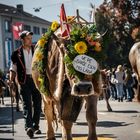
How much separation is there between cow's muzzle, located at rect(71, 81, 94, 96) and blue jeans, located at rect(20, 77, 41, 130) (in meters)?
3.86

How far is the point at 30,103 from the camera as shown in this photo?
1050 centimetres

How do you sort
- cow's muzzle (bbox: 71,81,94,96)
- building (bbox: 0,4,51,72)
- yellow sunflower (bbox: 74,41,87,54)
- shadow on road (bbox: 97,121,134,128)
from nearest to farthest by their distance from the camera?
cow's muzzle (bbox: 71,81,94,96) < yellow sunflower (bbox: 74,41,87,54) < shadow on road (bbox: 97,121,134,128) < building (bbox: 0,4,51,72)

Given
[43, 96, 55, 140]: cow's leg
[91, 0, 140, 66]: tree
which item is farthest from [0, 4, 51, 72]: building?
[43, 96, 55, 140]: cow's leg

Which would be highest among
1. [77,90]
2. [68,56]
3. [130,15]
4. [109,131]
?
[130,15]

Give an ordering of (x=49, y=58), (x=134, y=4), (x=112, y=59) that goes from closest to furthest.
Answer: (x=49, y=58), (x=134, y=4), (x=112, y=59)

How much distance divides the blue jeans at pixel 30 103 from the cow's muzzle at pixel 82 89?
3.86 metres

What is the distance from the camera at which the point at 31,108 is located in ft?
34.4

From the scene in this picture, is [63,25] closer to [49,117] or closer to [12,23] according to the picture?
[49,117]

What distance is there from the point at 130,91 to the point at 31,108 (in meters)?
15.4

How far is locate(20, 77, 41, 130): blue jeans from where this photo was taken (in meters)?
10.4

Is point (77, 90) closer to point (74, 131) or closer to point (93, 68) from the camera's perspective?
point (93, 68)

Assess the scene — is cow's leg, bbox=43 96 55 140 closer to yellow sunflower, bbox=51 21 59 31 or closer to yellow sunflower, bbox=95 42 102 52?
yellow sunflower, bbox=51 21 59 31

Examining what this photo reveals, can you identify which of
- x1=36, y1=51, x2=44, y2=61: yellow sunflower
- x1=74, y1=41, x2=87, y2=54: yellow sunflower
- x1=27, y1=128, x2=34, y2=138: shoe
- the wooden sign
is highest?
x1=74, y1=41, x2=87, y2=54: yellow sunflower

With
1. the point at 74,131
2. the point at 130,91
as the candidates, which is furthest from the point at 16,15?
the point at 74,131
